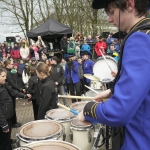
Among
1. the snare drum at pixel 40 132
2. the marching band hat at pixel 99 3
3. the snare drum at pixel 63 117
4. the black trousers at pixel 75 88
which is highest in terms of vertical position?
the marching band hat at pixel 99 3

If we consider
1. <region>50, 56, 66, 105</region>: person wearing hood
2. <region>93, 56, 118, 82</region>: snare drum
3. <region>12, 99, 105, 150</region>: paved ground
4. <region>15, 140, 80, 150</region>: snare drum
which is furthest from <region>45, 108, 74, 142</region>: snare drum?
<region>50, 56, 66, 105</region>: person wearing hood

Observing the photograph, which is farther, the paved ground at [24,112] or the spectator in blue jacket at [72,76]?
the spectator in blue jacket at [72,76]

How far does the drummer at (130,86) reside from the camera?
1.08m

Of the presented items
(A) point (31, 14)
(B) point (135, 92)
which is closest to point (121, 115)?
(B) point (135, 92)

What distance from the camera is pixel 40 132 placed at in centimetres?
264

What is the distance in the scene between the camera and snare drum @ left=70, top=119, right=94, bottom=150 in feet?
9.52

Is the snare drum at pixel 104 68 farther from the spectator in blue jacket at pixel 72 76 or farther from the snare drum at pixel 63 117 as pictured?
the spectator in blue jacket at pixel 72 76

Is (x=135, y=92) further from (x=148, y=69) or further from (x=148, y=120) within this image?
(x=148, y=120)

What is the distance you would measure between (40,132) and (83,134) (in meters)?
0.61

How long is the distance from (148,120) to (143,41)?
443mm

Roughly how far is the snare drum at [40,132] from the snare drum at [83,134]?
259 mm

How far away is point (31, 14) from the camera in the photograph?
69.0 feet

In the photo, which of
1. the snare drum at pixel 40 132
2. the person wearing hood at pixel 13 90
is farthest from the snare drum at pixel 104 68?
the snare drum at pixel 40 132

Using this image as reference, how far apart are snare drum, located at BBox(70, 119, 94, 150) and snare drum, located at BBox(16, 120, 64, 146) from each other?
0.26 m
